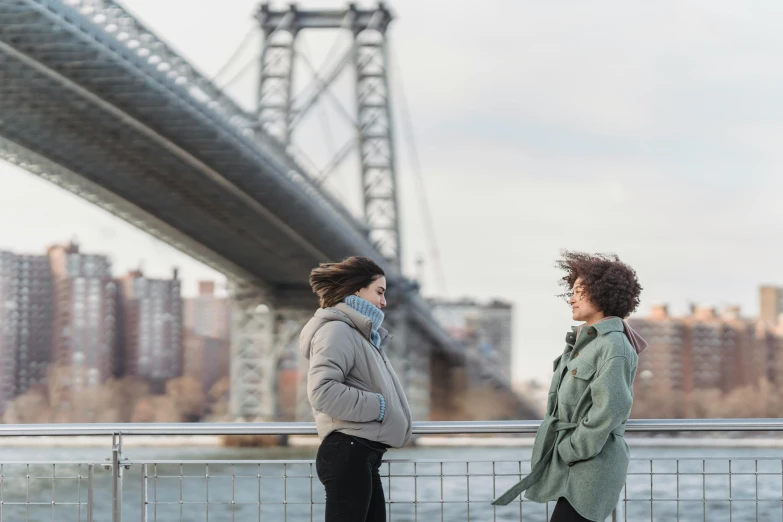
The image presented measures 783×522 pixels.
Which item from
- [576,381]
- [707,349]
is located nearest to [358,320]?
[576,381]

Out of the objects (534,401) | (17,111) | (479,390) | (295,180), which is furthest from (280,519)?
(534,401)

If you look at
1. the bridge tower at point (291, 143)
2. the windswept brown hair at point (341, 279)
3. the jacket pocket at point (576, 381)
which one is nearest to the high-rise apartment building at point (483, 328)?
the bridge tower at point (291, 143)

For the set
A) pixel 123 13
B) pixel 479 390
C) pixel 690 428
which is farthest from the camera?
pixel 479 390

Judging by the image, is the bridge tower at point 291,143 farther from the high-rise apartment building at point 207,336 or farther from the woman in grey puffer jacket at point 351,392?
the woman in grey puffer jacket at point 351,392

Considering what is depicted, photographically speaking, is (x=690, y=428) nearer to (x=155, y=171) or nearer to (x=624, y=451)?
(x=624, y=451)

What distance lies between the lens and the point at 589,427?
8.07 ft

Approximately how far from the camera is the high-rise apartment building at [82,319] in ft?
89.9

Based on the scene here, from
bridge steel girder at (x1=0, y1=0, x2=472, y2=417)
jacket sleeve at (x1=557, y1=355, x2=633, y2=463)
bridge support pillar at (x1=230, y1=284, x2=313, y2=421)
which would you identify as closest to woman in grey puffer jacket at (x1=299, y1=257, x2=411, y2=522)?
jacket sleeve at (x1=557, y1=355, x2=633, y2=463)

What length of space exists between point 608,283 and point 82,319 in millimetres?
27111

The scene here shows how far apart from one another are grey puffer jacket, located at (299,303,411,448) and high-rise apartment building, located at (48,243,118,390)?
25.1 meters

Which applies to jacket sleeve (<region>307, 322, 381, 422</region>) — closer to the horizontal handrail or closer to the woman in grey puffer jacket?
the woman in grey puffer jacket

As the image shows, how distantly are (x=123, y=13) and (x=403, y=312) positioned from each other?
10693 mm

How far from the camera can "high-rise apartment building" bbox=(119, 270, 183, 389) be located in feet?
89.4

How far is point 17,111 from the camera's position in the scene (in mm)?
14039
